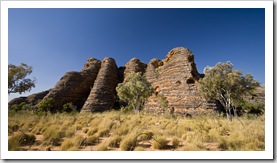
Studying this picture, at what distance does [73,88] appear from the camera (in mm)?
24844

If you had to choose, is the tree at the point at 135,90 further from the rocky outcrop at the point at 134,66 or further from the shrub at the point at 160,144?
the rocky outcrop at the point at 134,66

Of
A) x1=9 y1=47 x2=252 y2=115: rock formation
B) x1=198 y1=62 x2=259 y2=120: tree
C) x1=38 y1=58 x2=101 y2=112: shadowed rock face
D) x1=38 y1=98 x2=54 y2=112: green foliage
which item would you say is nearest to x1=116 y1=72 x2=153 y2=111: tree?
x1=9 y1=47 x2=252 y2=115: rock formation

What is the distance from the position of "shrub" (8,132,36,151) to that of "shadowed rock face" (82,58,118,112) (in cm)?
1713

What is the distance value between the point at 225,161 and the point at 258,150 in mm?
959

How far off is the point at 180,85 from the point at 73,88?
17.9 metres

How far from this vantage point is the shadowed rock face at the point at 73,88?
75.2 feet

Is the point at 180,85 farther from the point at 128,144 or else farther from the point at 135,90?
the point at 128,144

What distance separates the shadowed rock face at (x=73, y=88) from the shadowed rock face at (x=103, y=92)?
8.70 ft

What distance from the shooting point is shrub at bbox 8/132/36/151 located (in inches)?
147

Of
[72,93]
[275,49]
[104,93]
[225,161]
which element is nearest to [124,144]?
[225,161]

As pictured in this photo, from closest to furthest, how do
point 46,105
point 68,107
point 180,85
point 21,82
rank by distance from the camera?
point 21,82, point 180,85, point 46,105, point 68,107

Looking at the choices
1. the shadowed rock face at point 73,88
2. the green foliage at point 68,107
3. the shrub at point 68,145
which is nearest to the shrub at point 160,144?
the shrub at point 68,145

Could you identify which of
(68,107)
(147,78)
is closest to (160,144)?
(147,78)
